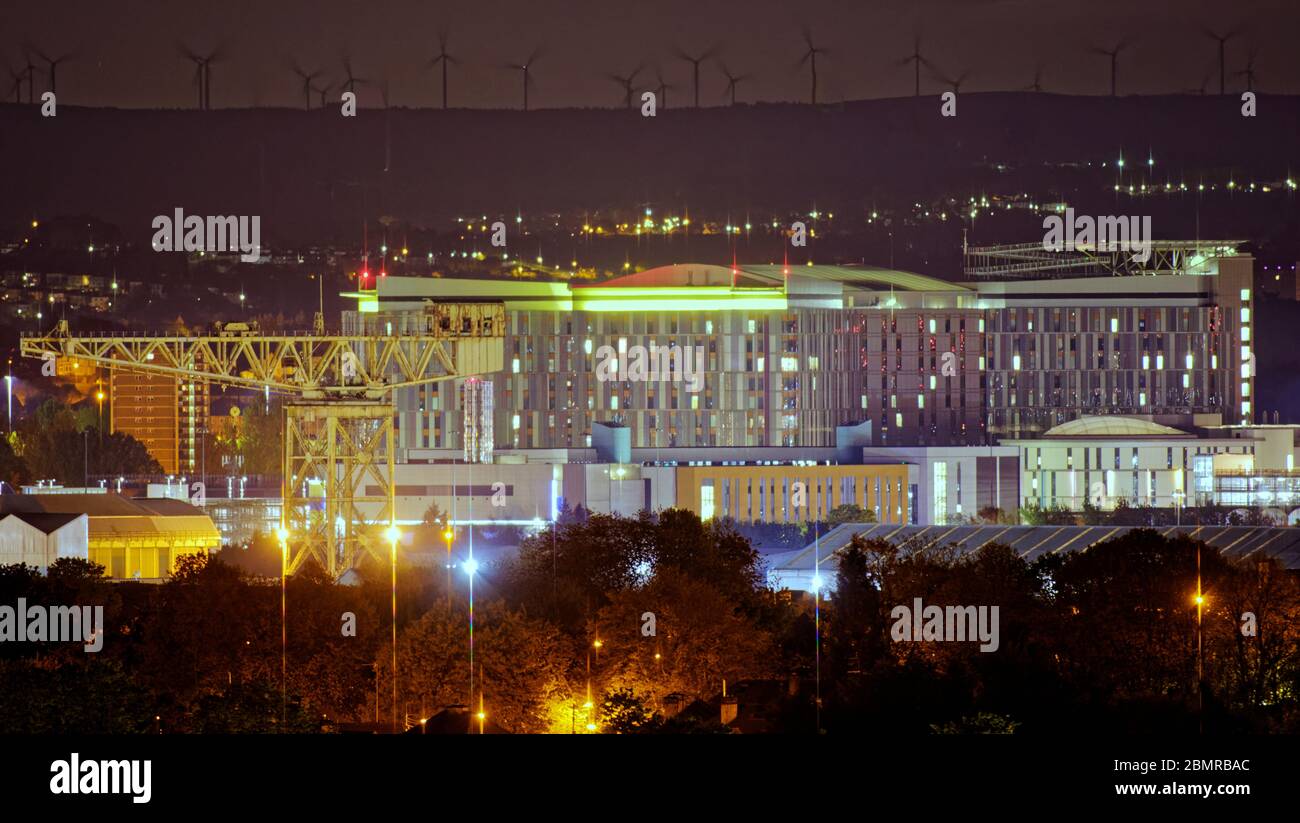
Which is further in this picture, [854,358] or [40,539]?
[854,358]

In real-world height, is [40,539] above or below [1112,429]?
below

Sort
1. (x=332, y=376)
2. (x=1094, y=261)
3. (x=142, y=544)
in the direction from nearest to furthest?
(x=332, y=376)
(x=142, y=544)
(x=1094, y=261)

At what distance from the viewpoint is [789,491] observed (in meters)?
135

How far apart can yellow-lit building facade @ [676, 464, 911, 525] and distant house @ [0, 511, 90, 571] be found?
53.6m

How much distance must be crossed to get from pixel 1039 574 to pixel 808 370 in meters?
92.3

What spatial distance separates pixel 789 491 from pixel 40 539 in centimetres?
5945

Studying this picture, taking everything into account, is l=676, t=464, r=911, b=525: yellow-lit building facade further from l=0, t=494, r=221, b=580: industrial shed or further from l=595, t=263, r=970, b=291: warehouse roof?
l=0, t=494, r=221, b=580: industrial shed

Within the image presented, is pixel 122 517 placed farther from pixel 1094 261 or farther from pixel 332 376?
pixel 1094 261

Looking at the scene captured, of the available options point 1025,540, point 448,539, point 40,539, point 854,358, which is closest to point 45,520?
point 40,539

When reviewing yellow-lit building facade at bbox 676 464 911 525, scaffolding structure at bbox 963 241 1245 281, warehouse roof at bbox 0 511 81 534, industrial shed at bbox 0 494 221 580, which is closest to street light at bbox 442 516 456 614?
industrial shed at bbox 0 494 221 580

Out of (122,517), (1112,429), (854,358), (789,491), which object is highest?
(854,358)

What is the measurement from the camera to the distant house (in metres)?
81.5
